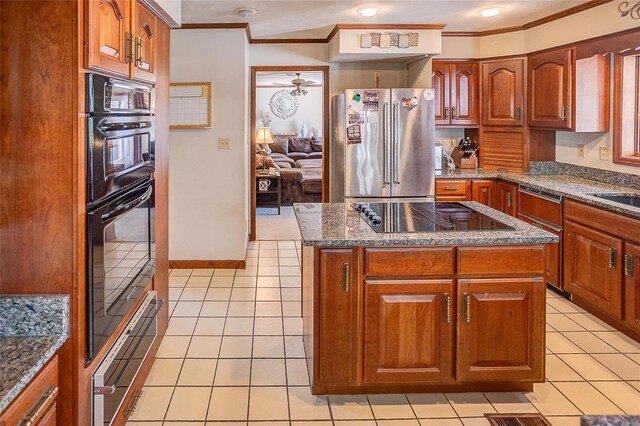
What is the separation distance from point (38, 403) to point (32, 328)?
0.26 meters

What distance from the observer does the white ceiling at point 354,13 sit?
4164 mm

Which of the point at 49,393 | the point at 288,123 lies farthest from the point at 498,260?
the point at 288,123

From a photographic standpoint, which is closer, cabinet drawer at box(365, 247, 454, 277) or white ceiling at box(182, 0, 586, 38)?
cabinet drawer at box(365, 247, 454, 277)

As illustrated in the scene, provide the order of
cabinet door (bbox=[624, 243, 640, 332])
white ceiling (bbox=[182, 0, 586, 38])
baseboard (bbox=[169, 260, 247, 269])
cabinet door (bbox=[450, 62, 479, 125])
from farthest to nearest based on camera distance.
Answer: cabinet door (bbox=[450, 62, 479, 125]) < baseboard (bbox=[169, 260, 247, 269]) < white ceiling (bbox=[182, 0, 586, 38]) < cabinet door (bbox=[624, 243, 640, 332])

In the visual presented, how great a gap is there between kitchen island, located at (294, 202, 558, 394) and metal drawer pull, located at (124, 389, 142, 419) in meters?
0.83

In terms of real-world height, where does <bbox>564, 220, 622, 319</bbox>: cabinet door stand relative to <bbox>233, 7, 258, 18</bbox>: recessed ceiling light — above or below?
below

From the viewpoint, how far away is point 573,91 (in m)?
A: 4.28

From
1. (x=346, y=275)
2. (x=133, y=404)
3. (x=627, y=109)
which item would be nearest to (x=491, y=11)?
(x=627, y=109)

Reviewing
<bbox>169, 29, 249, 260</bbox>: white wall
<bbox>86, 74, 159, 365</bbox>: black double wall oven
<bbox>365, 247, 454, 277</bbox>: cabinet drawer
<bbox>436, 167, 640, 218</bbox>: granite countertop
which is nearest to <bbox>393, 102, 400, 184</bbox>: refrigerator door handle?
<bbox>436, 167, 640, 218</bbox>: granite countertop

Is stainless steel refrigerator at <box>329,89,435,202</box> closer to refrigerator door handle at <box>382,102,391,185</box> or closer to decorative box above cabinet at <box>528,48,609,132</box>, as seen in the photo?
refrigerator door handle at <box>382,102,391,185</box>

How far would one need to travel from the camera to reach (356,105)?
490 centimetres

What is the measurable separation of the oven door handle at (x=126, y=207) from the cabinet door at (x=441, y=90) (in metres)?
3.63

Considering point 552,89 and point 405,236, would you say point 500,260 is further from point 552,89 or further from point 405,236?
point 552,89

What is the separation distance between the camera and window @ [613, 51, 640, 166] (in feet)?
13.1
